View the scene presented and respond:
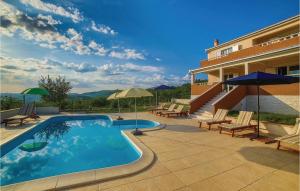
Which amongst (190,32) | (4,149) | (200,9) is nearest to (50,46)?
(4,149)

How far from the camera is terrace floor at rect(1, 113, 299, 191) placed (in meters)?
4.36

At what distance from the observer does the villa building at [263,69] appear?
13.0 meters

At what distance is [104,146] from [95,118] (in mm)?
9662

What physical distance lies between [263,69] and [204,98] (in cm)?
703

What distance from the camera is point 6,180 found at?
19.0ft

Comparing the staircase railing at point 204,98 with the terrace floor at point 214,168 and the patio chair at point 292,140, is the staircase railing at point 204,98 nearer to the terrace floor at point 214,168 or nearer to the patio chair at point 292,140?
the terrace floor at point 214,168

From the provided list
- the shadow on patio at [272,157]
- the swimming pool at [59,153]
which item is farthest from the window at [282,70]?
the swimming pool at [59,153]

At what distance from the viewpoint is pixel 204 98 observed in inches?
666

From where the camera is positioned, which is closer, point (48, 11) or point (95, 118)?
point (48, 11)

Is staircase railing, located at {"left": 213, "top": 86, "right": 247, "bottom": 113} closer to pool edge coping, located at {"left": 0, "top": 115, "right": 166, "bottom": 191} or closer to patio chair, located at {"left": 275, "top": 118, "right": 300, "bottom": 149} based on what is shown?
patio chair, located at {"left": 275, "top": 118, "right": 300, "bottom": 149}

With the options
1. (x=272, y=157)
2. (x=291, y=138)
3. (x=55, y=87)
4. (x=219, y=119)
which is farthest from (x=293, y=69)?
(x=55, y=87)

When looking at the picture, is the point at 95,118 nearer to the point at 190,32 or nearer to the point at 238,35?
the point at 190,32

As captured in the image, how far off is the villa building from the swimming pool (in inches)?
319

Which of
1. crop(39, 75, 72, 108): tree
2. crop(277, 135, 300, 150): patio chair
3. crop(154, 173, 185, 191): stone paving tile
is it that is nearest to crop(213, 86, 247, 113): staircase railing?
crop(277, 135, 300, 150): patio chair
